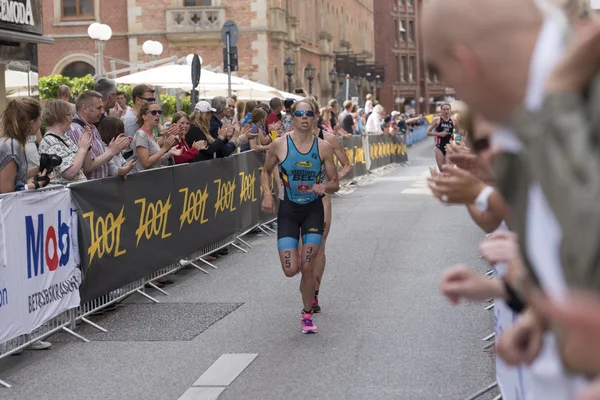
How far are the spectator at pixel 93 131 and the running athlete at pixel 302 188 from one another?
5.25ft

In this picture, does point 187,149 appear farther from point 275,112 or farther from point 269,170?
point 275,112

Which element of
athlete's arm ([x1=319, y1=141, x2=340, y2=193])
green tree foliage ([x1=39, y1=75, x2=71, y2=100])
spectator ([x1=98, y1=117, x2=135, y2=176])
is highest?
green tree foliage ([x1=39, y1=75, x2=71, y2=100])

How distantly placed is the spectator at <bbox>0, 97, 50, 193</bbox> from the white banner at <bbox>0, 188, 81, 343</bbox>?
13.5 inches

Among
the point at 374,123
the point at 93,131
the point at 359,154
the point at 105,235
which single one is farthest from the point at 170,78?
the point at 105,235

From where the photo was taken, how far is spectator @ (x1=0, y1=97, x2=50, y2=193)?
29.5 feet

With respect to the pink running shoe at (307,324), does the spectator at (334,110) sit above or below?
above

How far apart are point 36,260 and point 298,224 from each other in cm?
228

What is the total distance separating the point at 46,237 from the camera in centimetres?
891

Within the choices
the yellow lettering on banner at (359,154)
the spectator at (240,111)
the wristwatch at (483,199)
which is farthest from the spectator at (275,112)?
the wristwatch at (483,199)

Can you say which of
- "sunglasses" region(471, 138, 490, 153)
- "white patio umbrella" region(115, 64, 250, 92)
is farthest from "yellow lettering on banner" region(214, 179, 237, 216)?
"sunglasses" region(471, 138, 490, 153)

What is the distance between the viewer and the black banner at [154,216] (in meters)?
9.92

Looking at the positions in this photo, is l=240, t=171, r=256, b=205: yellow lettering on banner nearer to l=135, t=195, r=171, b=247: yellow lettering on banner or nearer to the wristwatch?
l=135, t=195, r=171, b=247: yellow lettering on banner

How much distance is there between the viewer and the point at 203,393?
6996mm

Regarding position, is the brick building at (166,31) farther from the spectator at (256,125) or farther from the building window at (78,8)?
the spectator at (256,125)
